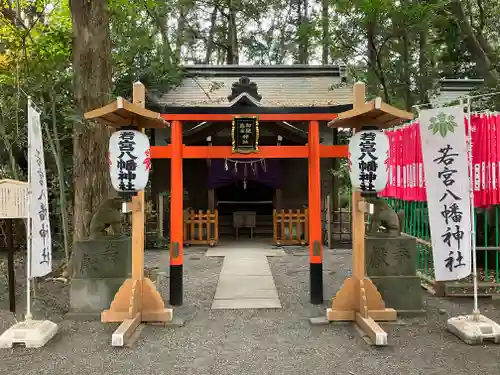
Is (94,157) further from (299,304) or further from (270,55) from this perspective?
(270,55)

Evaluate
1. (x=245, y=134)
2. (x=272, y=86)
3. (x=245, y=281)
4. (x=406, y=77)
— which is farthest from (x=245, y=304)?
(x=272, y=86)

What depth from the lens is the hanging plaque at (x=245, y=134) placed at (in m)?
6.38

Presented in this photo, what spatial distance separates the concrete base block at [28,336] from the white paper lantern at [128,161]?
187 cm

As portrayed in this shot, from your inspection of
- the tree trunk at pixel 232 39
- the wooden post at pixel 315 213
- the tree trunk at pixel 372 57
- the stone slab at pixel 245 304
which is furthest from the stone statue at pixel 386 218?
the tree trunk at pixel 232 39

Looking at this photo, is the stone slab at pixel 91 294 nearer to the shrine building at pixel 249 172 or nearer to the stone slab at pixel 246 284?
the stone slab at pixel 246 284

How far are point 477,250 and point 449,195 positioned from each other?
3420mm

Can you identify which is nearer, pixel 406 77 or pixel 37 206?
pixel 37 206

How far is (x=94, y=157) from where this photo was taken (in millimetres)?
7223

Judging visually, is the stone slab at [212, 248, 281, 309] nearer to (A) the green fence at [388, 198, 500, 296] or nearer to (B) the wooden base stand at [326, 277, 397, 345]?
(B) the wooden base stand at [326, 277, 397, 345]

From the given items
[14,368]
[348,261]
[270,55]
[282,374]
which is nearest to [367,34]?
[348,261]

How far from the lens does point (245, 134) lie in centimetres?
640

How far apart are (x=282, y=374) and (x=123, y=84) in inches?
407

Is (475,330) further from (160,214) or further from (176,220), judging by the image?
(160,214)

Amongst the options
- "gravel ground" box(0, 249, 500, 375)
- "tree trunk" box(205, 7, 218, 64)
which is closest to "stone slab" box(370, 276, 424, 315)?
A: "gravel ground" box(0, 249, 500, 375)
